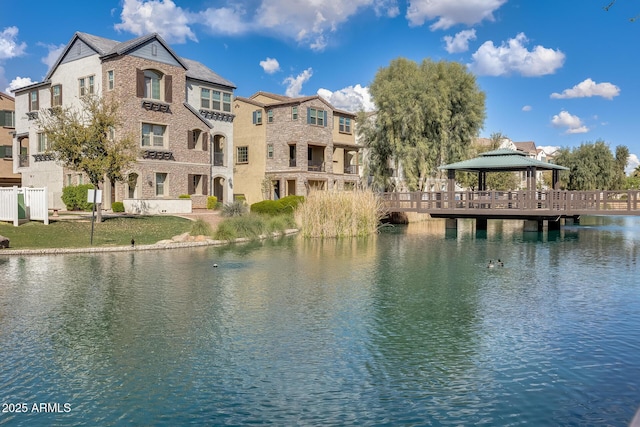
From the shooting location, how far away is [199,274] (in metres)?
15.1

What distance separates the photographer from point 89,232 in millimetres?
23359

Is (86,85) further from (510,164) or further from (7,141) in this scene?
(510,164)

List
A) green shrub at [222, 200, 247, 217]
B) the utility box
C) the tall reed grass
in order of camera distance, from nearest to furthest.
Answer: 1. the utility box
2. the tall reed grass
3. green shrub at [222, 200, 247, 217]

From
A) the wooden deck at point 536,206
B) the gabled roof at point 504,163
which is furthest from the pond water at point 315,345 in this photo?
the gabled roof at point 504,163

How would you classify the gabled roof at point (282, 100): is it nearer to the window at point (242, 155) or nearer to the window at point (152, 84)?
the window at point (242, 155)

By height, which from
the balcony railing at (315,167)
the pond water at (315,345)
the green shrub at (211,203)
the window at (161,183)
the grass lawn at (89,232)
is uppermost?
the balcony railing at (315,167)

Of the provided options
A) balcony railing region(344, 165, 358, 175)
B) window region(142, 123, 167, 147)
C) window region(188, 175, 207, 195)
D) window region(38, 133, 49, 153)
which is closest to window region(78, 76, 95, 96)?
window region(142, 123, 167, 147)

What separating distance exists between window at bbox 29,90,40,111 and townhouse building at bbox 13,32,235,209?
0.23 feet

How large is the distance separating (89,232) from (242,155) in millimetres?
25015

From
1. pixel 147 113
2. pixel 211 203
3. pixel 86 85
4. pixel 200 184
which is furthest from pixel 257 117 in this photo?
pixel 86 85

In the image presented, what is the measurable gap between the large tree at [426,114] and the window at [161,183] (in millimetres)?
16665

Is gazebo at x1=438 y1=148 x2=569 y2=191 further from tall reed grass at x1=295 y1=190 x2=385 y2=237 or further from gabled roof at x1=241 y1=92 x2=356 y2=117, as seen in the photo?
gabled roof at x1=241 y1=92 x2=356 y2=117

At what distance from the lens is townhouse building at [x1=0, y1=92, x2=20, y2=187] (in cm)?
4366

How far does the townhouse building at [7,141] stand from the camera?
143 feet
